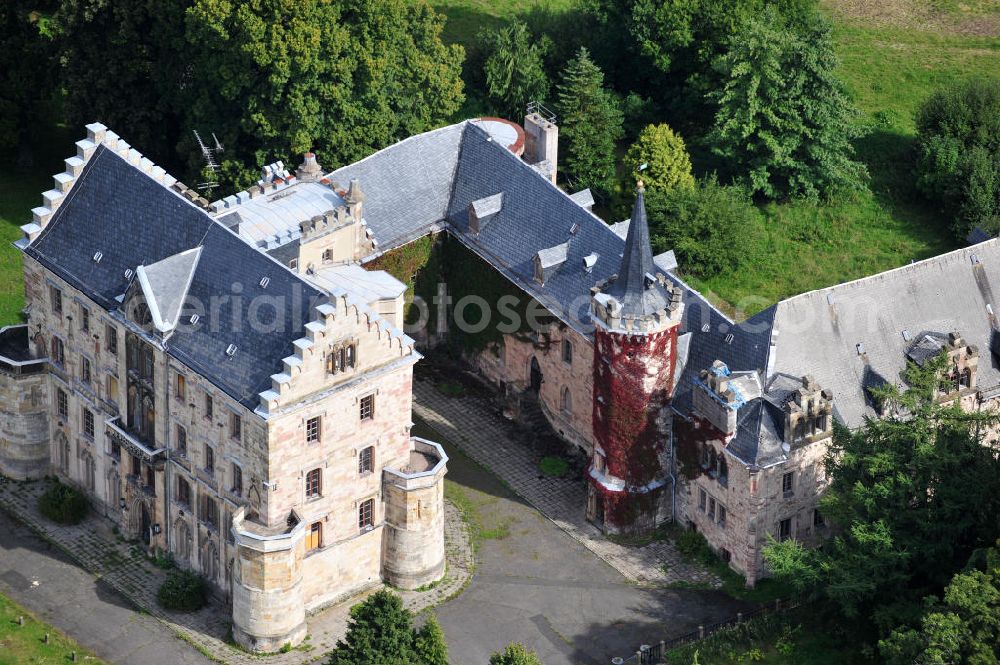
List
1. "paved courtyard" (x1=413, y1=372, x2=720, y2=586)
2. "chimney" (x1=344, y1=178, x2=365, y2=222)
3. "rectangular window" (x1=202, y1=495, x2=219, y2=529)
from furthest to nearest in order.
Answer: "chimney" (x1=344, y1=178, x2=365, y2=222), "paved courtyard" (x1=413, y1=372, x2=720, y2=586), "rectangular window" (x1=202, y1=495, x2=219, y2=529)

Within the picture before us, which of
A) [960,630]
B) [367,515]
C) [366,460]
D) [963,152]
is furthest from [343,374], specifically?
[963,152]

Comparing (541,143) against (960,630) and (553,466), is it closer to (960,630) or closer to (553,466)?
(553,466)

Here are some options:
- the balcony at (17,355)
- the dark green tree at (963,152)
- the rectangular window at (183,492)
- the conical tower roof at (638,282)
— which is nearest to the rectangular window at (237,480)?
the rectangular window at (183,492)

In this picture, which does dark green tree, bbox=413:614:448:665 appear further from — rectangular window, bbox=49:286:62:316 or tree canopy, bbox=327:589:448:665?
rectangular window, bbox=49:286:62:316

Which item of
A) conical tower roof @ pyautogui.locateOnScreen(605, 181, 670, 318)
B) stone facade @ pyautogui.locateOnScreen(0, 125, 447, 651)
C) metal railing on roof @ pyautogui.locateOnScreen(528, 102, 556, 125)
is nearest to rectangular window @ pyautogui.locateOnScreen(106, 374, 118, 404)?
stone facade @ pyautogui.locateOnScreen(0, 125, 447, 651)

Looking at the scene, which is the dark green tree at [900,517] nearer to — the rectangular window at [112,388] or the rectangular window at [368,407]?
the rectangular window at [368,407]

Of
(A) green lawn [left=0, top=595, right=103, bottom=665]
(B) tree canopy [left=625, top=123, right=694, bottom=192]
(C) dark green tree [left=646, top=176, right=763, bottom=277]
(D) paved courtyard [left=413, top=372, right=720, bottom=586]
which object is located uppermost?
(B) tree canopy [left=625, top=123, right=694, bottom=192]
